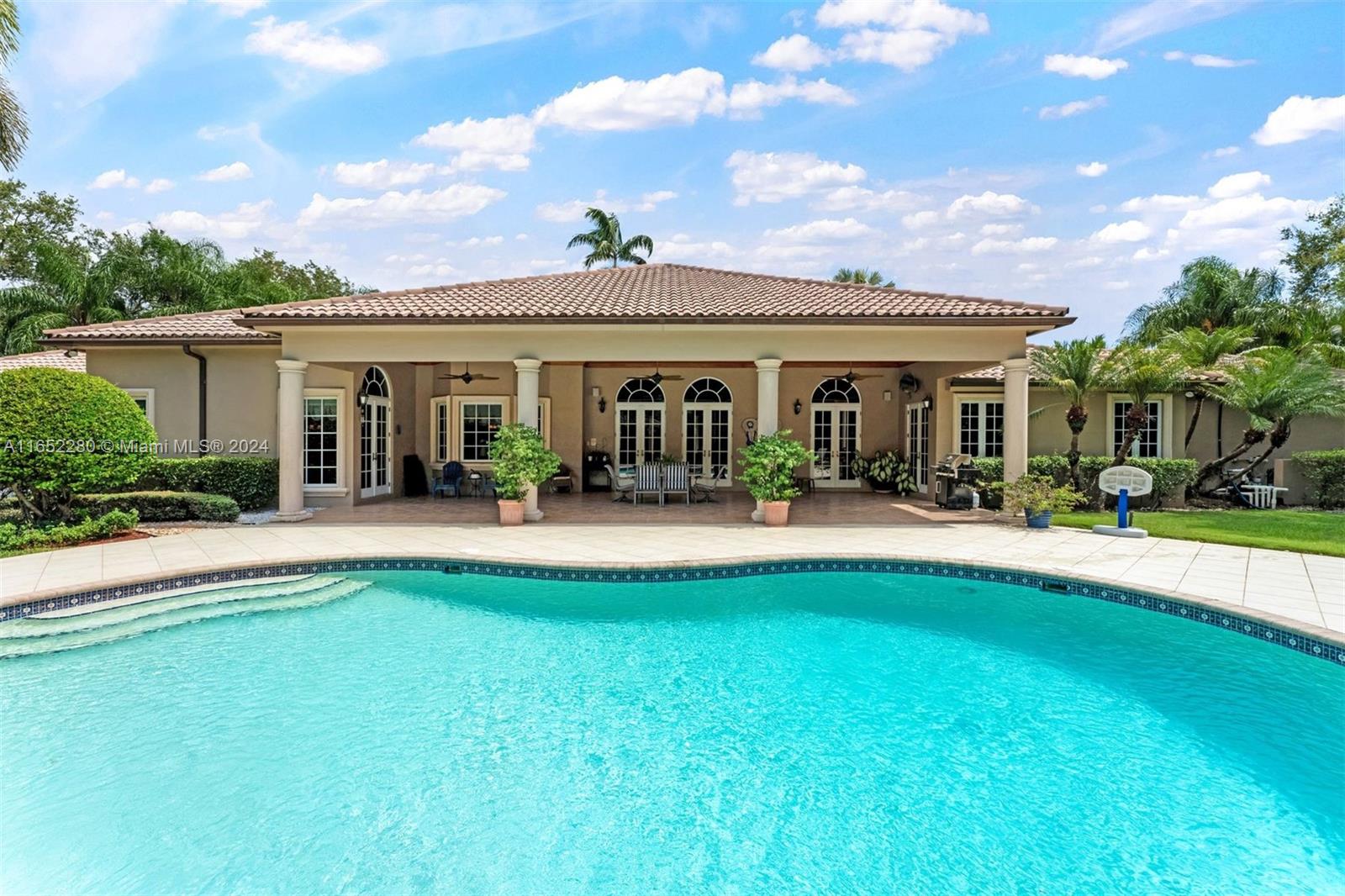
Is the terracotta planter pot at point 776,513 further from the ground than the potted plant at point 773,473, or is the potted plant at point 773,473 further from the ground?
the potted plant at point 773,473

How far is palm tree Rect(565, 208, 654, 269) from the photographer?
109 ft

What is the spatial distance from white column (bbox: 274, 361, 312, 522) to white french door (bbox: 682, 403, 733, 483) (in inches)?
348

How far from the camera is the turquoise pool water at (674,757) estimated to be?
3230 millimetres

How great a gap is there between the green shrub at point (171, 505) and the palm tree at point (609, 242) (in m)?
24.1

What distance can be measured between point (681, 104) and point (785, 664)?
14492mm

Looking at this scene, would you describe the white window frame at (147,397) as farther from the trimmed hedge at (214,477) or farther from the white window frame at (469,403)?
the white window frame at (469,403)

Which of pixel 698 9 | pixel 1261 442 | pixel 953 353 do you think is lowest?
pixel 1261 442

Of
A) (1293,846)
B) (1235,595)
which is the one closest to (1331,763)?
(1293,846)

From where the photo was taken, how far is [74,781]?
3.92 meters

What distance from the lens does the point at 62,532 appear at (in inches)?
362

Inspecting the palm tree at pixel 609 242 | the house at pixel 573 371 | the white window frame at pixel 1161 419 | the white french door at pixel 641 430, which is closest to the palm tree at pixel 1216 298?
the white window frame at pixel 1161 419

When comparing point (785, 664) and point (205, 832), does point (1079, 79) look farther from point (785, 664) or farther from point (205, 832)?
point (205, 832)

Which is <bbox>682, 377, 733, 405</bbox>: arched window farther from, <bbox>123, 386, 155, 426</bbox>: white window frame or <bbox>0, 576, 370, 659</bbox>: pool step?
<bbox>123, 386, 155, 426</bbox>: white window frame

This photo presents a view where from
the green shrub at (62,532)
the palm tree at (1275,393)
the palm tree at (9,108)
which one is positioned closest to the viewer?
the green shrub at (62,532)
